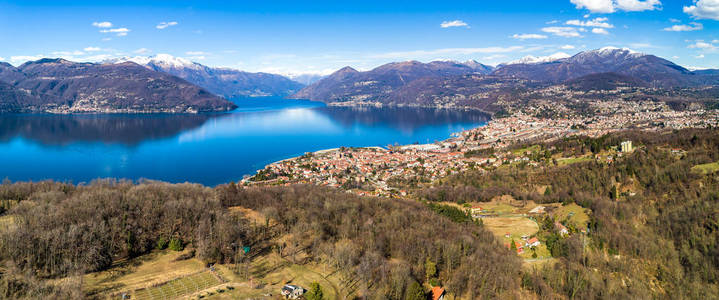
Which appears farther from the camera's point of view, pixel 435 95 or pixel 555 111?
pixel 435 95

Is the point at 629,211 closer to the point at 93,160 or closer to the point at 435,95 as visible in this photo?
the point at 93,160

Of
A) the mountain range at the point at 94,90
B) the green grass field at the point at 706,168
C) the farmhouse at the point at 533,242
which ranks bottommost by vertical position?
the farmhouse at the point at 533,242

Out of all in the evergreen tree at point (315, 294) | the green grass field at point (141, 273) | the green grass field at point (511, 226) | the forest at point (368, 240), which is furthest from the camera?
the green grass field at point (511, 226)

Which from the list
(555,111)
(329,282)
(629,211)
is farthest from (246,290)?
(555,111)

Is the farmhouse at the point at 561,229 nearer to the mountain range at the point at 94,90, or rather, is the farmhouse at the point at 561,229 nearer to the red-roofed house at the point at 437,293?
the red-roofed house at the point at 437,293

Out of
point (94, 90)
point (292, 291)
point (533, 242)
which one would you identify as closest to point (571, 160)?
point (533, 242)

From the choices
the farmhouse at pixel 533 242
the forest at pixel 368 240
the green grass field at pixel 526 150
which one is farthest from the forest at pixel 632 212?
the green grass field at pixel 526 150
